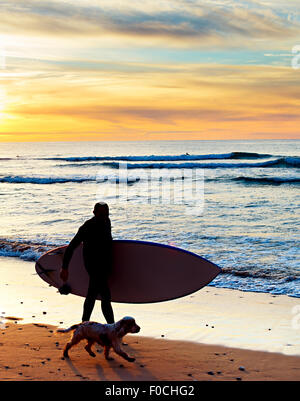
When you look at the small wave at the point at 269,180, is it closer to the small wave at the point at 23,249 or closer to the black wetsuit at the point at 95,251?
the small wave at the point at 23,249

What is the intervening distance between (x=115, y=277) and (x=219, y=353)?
1712 millimetres

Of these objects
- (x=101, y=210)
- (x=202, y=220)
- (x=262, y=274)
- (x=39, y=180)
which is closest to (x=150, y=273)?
(x=101, y=210)

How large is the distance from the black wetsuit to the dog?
481 mm

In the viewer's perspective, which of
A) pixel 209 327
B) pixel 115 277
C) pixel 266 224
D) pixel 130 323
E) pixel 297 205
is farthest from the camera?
pixel 297 205

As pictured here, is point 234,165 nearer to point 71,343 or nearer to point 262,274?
point 262,274

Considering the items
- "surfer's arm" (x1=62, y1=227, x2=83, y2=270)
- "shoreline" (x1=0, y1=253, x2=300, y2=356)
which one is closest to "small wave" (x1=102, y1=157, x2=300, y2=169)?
"shoreline" (x1=0, y1=253, x2=300, y2=356)

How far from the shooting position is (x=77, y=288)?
6039 millimetres

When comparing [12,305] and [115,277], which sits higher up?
[115,277]

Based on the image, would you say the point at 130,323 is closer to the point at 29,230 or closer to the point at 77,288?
the point at 77,288

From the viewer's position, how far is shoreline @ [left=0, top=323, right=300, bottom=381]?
4094 mm

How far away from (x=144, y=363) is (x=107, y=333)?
1.52 feet

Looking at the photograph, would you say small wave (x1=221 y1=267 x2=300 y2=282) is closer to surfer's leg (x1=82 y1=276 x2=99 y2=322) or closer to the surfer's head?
surfer's leg (x1=82 y1=276 x2=99 y2=322)
